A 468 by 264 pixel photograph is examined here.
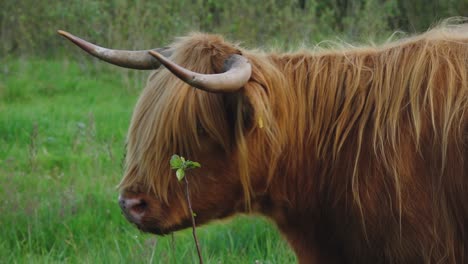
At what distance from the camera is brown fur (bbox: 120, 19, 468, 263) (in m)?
3.28

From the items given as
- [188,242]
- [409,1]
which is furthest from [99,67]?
[188,242]

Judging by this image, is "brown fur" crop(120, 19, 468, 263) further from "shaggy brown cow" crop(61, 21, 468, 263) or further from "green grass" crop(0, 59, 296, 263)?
"green grass" crop(0, 59, 296, 263)

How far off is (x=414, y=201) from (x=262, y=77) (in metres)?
0.73

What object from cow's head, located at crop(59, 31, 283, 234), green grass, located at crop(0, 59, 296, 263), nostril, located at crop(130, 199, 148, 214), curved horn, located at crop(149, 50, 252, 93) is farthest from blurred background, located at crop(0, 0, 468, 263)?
curved horn, located at crop(149, 50, 252, 93)

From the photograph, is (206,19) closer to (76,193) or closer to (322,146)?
(76,193)

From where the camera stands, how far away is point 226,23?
1163 cm

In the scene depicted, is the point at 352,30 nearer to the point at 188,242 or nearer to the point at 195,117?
the point at 188,242

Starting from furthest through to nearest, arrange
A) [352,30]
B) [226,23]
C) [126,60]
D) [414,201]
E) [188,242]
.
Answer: [226,23]
[352,30]
[188,242]
[126,60]
[414,201]

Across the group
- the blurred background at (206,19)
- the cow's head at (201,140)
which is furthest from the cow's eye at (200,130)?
the blurred background at (206,19)

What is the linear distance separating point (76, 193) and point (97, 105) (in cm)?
387

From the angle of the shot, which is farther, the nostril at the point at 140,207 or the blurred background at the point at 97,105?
the blurred background at the point at 97,105

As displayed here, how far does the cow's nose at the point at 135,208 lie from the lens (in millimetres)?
3479

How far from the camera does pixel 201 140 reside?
11.2 ft

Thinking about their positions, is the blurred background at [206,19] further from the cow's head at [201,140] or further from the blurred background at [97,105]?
the cow's head at [201,140]
